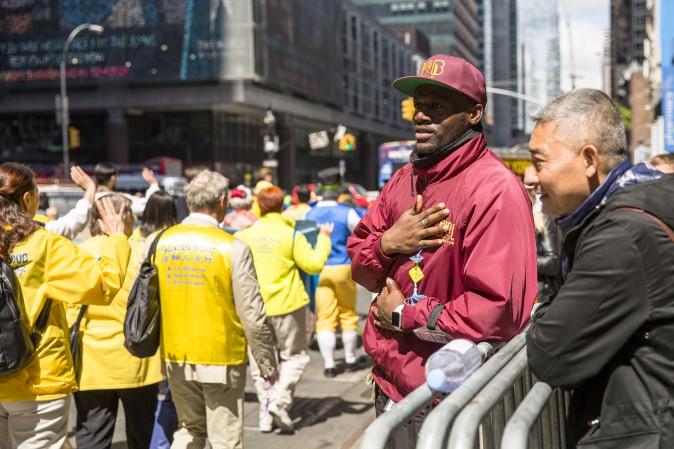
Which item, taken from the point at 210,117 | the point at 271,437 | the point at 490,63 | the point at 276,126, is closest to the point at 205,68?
the point at 210,117

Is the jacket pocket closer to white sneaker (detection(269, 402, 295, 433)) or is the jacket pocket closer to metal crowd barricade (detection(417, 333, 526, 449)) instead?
metal crowd barricade (detection(417, 333, 526, 449))

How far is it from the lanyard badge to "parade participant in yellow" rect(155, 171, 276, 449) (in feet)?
6.52

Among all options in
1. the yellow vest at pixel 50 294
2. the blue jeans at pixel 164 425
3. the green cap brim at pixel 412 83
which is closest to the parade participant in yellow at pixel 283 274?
the blue jeans at pixel 164 425

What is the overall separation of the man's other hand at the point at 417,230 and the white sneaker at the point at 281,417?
12.8ft

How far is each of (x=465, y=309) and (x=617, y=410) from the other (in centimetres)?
80

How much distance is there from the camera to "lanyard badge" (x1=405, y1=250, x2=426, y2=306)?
301 cm

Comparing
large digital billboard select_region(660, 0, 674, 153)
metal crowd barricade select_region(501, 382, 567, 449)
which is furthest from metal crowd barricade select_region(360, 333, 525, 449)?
large digital billboard select_region(660, 0, 674, 153)

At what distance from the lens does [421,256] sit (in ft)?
10.00

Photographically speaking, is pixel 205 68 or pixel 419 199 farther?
pixel 205 68

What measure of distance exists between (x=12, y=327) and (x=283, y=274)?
133 inches

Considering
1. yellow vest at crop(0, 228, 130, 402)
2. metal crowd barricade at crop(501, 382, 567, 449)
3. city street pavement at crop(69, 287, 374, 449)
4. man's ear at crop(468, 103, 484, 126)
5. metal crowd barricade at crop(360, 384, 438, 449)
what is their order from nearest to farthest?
metal crowd barricade at crop(360, 384, 438, 449)
metal crowd barricade at crop(501, 382, 567, 449)
man's ear at crop(468, 103, 484, 126)
yellow vest at crop(0, 228, 130, 402)
city street pavement at crop(69, 287, 374, 449)

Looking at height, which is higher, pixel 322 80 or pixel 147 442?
pixel 322 80

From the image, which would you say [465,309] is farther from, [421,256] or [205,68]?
[205,68]

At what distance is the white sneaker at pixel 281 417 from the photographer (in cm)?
665
